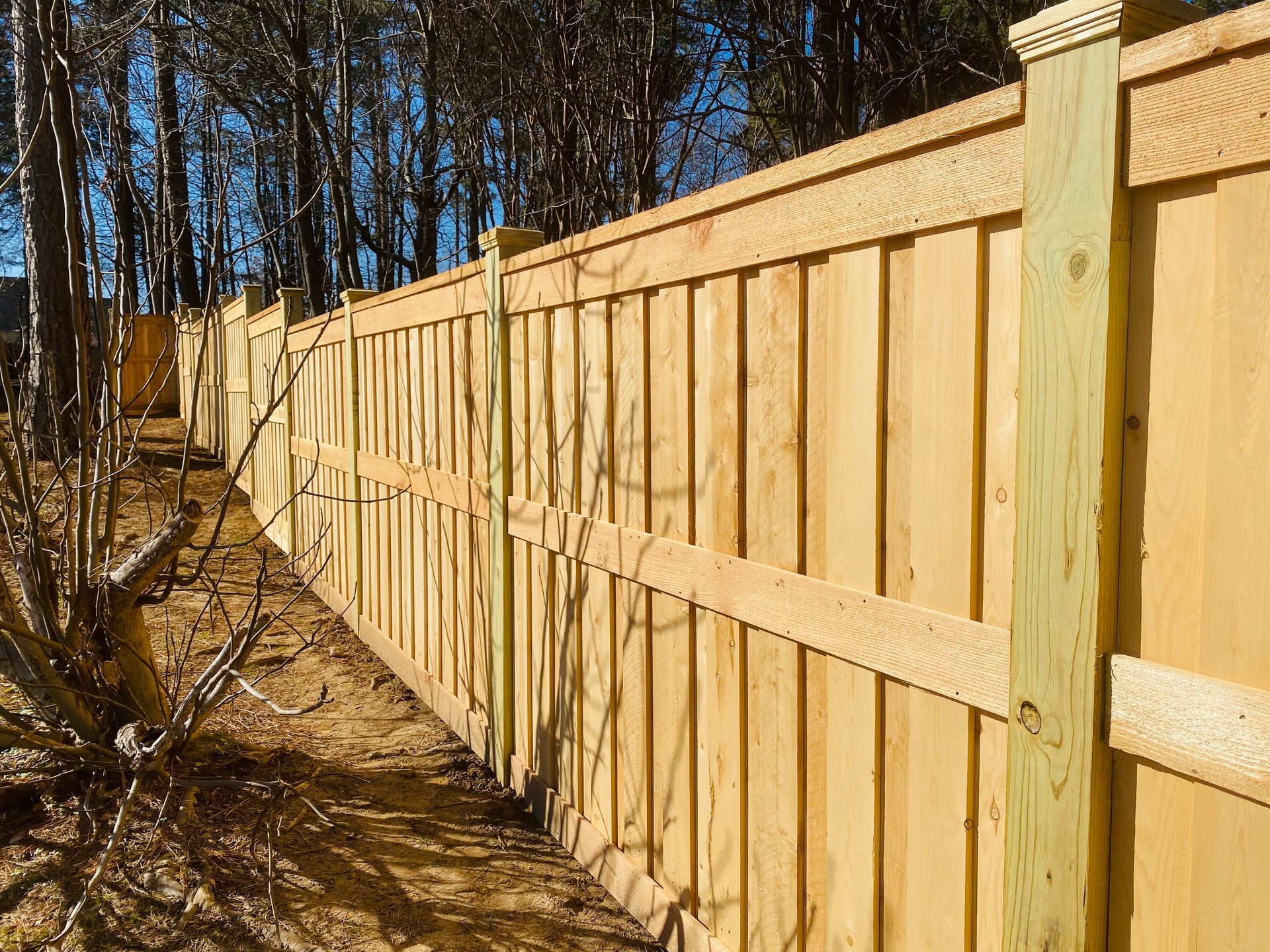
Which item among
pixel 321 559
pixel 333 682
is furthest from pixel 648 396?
pixel 321 559

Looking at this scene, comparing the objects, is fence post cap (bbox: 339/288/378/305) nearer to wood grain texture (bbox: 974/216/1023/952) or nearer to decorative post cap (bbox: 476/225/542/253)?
decorative post cap (bbox: 476/225/542/253)

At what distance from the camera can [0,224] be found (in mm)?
24672

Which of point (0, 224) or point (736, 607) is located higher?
point (0, 224)

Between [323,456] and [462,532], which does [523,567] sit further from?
[323,456]

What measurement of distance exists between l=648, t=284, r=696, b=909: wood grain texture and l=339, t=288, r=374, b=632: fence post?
3214 mm

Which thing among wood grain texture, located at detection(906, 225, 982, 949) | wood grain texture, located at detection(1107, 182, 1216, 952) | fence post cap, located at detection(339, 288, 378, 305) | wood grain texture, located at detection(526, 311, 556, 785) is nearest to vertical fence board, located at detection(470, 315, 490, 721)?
wood grain texture, located at detection(526, 311, 556, 785)

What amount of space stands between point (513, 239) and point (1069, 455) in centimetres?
259

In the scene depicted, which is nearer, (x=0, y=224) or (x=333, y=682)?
(x=333, y=682)

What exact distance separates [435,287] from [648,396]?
6.54ft

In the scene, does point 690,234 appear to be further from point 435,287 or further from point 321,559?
point 321,559

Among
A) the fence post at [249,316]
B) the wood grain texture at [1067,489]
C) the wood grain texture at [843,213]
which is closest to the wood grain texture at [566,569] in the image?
the wood grain texture at [843,213]

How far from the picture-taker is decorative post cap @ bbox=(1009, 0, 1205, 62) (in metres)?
1.33

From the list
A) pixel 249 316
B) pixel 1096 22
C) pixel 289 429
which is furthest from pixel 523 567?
pixel 249 316

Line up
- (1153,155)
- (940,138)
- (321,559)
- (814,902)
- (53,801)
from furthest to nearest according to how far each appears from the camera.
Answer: (321,559), (53,801), (814,902), (940,138), (1153,155)
